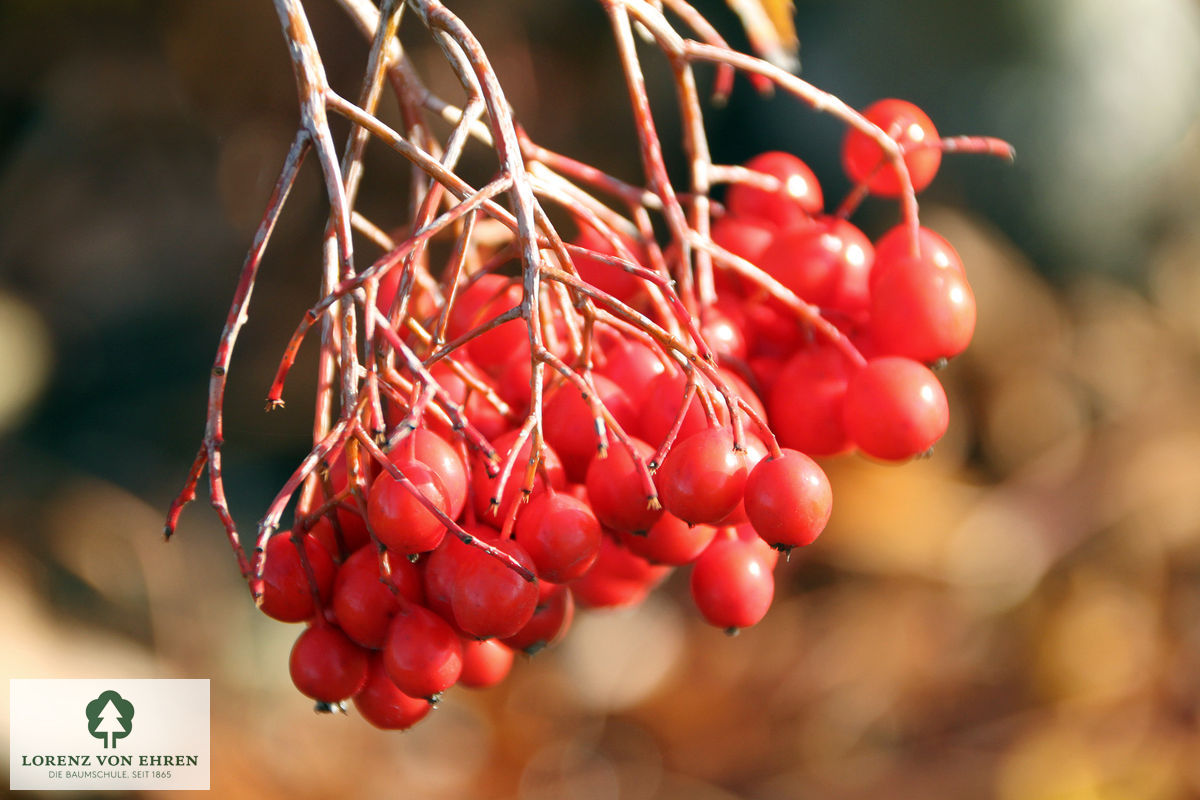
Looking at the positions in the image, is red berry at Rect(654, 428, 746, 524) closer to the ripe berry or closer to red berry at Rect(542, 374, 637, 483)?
red berry at Rect(542, 374, 637, 483)

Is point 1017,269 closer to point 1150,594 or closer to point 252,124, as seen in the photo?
point 1150,594

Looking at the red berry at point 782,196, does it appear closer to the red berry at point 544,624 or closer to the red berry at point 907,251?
the red berry at point 907,251

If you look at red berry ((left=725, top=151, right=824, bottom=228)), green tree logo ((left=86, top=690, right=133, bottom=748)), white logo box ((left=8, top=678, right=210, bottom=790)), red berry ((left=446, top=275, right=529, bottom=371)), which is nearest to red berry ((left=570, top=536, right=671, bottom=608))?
red berry ((left=446, top=275, right=529, bottom=371))

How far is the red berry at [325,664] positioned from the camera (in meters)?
0.35

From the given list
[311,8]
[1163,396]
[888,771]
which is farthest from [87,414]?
[1163,396]

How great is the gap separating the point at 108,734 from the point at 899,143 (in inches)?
31.9

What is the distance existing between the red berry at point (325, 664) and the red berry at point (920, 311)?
271 millimetres

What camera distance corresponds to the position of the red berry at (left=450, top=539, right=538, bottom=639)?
308 millimetres

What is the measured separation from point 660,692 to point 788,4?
105 cm

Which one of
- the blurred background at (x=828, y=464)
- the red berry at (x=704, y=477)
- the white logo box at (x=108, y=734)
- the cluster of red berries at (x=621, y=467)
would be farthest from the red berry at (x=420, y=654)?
the blurred background at (x=828, y=464)

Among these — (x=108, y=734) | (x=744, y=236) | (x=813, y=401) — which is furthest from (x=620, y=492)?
(x=108, y=734)

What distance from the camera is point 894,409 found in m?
0.36

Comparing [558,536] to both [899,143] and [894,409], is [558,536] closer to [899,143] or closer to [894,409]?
[894,409]

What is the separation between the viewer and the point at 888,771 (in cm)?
130
